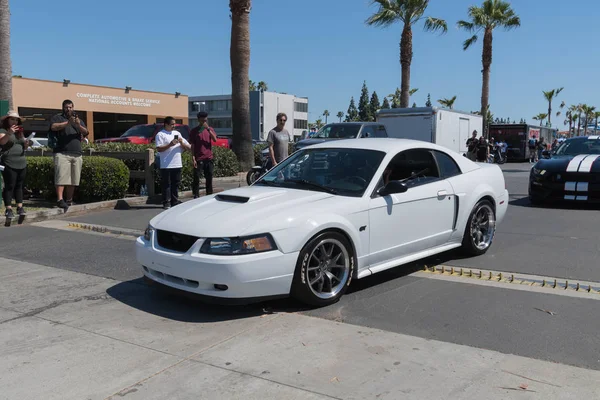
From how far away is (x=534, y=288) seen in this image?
528 cm

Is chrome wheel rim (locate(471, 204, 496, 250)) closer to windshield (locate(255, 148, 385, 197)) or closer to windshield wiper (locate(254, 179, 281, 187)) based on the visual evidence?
windshield (locate(255, 148, 385, 197))

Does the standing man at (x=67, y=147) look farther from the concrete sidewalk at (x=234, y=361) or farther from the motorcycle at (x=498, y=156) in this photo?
the motorcycle at (x=498, y=156)

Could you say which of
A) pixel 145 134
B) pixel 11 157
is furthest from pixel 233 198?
pixel 145 134

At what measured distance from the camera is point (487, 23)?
38.1m

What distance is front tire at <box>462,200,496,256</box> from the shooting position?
6.37 m

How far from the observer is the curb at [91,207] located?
30.4 ft

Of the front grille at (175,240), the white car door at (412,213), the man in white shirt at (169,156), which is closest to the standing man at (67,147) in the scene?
the man in white shirt at (169,156)

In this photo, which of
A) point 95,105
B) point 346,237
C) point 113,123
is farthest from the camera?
point 113,123

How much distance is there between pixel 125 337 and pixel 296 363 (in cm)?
138

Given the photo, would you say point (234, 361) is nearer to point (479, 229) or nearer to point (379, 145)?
point (379, 145)

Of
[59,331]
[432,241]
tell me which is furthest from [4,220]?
[432,241]

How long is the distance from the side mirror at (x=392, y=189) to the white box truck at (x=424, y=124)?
1623 cm

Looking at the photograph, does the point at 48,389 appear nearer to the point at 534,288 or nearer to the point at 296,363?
the point at 296,363

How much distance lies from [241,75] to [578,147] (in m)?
9.16
